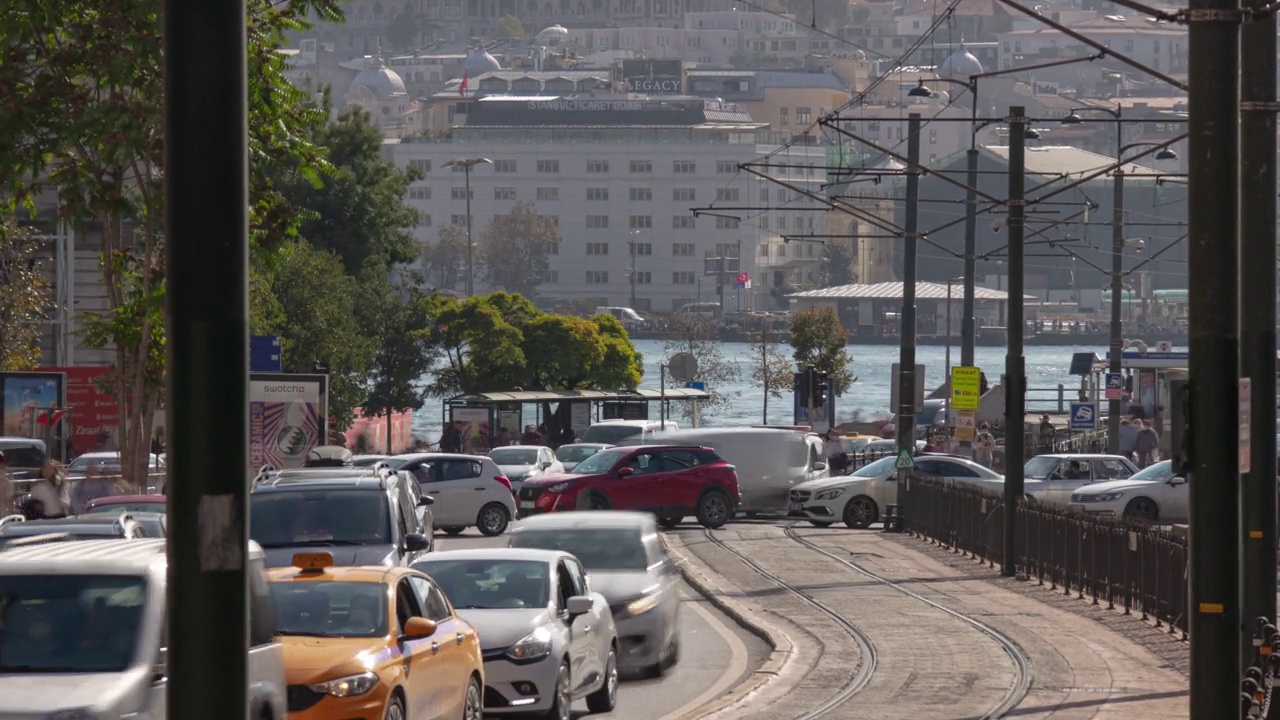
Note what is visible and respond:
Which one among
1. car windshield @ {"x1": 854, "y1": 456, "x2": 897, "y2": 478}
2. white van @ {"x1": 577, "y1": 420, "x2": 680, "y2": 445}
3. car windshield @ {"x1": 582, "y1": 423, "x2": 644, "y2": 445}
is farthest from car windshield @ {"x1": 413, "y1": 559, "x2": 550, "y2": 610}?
car windshield @ {"x1": 582, "y1": 423, "x2": 644, "y2": 445}

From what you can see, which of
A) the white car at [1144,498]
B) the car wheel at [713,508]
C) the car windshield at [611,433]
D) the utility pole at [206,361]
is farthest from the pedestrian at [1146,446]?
the utility pole at [206,361]

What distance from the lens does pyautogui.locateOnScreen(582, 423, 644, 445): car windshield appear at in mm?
47062

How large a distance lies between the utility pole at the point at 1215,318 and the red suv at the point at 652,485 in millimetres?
24217

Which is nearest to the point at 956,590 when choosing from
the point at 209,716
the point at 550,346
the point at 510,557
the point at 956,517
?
the point at 956,517

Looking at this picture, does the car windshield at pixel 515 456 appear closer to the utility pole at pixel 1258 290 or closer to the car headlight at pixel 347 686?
the utility pole at pixel 1258 290

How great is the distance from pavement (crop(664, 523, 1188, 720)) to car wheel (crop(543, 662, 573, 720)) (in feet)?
4.35

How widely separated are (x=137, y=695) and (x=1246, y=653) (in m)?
7.89

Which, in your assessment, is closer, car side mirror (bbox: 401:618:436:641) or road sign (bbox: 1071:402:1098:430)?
car side mirror (bbox: 401:618:436:641)

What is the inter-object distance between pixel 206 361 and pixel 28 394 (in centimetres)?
2996

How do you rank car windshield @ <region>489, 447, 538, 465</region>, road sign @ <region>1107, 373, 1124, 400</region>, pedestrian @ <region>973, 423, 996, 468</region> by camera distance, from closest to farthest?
1. car windshield @ <region>489, 447, 538, 465</region>
2. road sign @ <region>1107, 373, 1124, 400</region>
3. pedestrian @ <region>973, 423, 996, 468</region>

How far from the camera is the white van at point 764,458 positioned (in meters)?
38.8

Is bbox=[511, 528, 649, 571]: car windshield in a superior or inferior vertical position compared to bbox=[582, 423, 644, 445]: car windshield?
superior

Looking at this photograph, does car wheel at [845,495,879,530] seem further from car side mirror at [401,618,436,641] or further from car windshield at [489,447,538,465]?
car side mirror at [401,618,436,641]

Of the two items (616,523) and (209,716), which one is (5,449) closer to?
(616,523)
